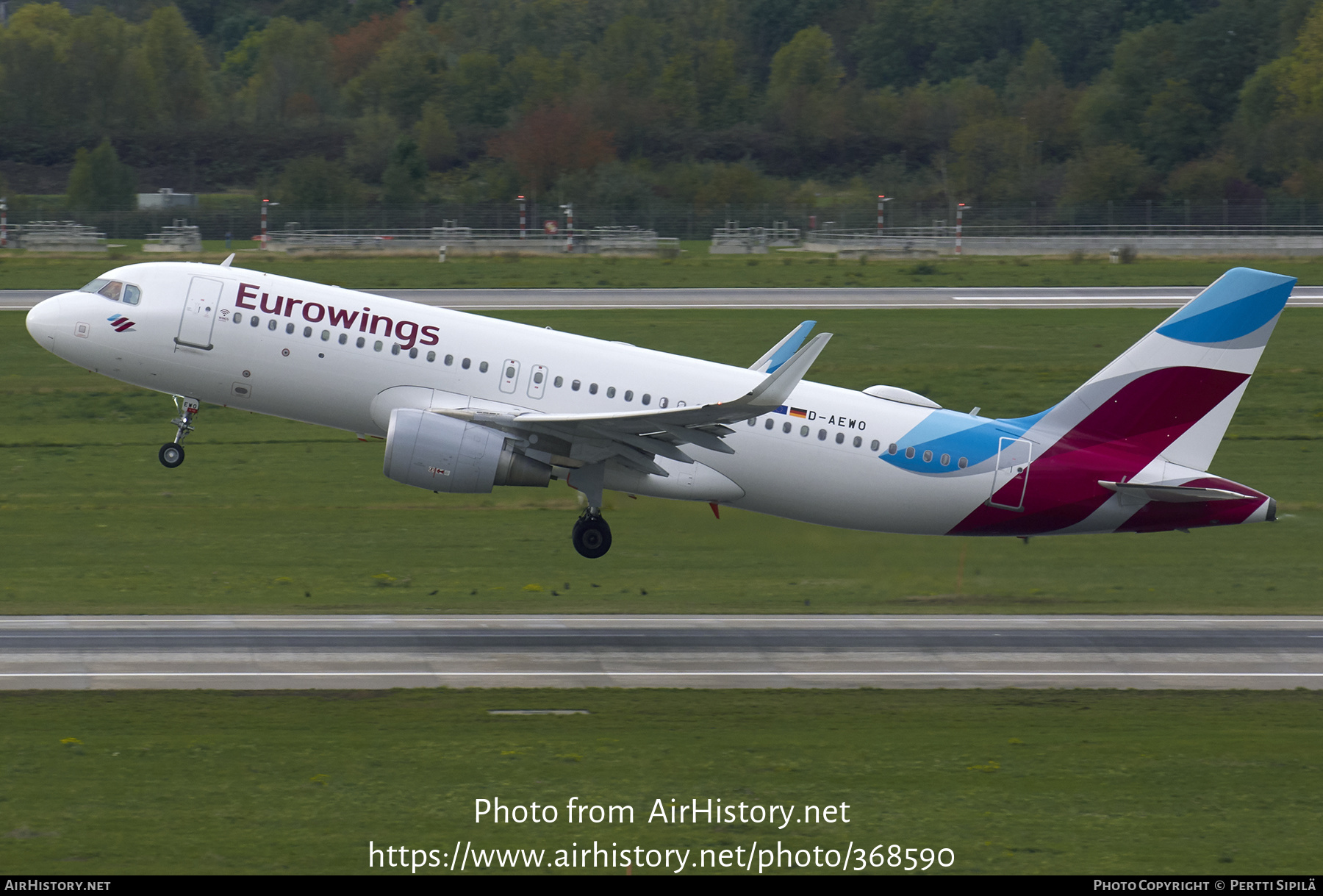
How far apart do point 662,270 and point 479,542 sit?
46.3 m

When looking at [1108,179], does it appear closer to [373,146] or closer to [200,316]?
[373,146]

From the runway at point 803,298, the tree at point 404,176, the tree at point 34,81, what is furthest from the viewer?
the tree at point 34,81

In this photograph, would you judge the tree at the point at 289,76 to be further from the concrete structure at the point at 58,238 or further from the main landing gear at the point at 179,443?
the main landing gear at the point at 179,443

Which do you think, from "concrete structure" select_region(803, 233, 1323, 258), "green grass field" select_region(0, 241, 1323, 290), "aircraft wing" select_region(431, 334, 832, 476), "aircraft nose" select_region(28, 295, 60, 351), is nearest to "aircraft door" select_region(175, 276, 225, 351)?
"aircraft nose" select_region(28, 295, 60, 351)

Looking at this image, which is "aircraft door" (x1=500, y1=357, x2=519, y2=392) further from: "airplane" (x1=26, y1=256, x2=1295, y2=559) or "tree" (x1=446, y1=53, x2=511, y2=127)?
"tree" (x1=446, y1=53, x2=511, y2=127)

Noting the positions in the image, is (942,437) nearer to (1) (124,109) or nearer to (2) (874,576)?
(2) (874,576)

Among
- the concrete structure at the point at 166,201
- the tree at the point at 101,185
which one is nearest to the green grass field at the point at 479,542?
the tree at the point at 101,185

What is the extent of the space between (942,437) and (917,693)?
754 centimetres

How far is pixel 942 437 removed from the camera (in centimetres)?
3528

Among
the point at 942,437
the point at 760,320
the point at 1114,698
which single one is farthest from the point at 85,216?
the point at 1114,698

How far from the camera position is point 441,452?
109ft

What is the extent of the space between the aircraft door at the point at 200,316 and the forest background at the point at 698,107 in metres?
75.7

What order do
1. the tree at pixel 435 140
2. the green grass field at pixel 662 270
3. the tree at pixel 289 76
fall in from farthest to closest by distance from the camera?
the tree at pixel 289 76 → the tree at pixel 435 140 → the green grass field at pixel 662 270

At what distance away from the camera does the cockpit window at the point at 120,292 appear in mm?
35375
